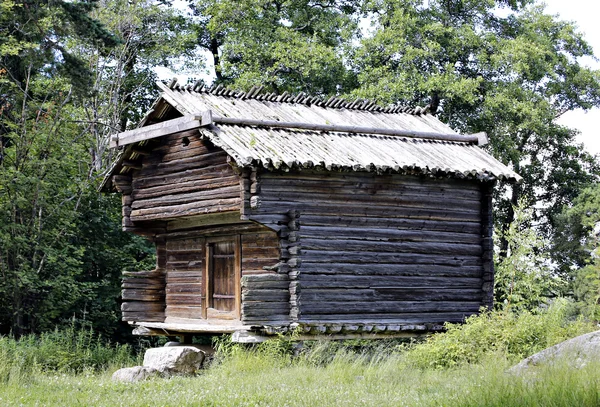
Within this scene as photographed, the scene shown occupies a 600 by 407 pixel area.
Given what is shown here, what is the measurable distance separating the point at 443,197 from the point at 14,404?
1073 centimetres

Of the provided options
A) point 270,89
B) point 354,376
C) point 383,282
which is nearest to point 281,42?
point 270,89

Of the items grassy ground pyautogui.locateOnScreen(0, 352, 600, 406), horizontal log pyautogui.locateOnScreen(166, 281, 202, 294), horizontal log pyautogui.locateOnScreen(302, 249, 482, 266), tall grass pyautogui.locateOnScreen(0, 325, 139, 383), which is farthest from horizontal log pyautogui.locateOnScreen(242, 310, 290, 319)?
tall grass pyautogui.locateOnScreen(0, 325, 139, 383)

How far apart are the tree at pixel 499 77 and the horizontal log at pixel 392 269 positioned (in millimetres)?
10731

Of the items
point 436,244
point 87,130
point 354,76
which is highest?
point 354,76

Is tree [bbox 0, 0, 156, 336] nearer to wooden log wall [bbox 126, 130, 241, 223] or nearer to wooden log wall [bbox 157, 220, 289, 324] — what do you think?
wooden log wall [bbox 126, 130, 241, 223]

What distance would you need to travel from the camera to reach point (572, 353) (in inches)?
460

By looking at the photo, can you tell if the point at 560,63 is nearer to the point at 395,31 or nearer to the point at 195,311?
the point at 395,31

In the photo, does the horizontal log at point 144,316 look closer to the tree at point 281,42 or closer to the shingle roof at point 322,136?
the shingle roof at point 322,136

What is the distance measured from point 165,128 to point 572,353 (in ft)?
32.9

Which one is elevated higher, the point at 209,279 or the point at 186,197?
the point at 186,197

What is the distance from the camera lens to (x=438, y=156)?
19500 millimetres

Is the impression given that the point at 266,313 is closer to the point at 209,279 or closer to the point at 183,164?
the point at 209,279

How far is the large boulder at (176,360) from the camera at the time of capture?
16.7 metres

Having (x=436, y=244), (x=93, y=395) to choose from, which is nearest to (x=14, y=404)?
(x=93, y=395)
